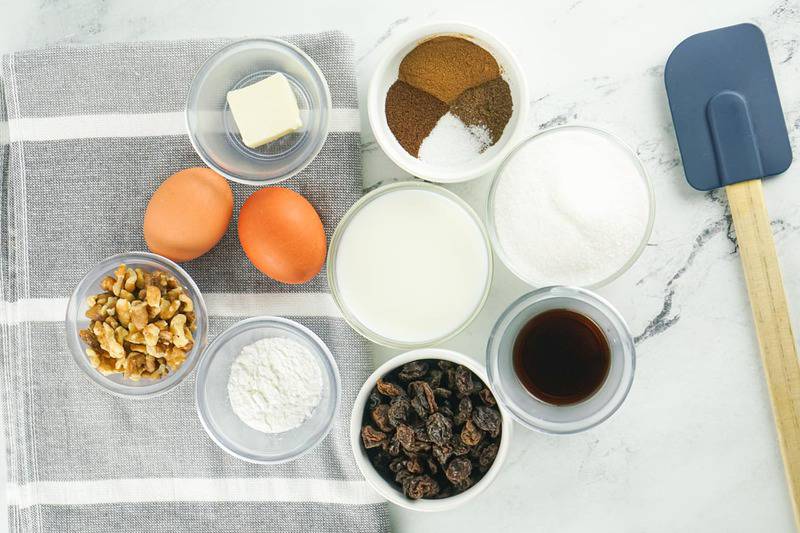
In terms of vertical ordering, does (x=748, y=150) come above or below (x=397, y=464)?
above

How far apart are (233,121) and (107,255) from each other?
318 millimetres

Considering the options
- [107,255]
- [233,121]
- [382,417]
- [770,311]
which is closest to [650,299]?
[770,311]

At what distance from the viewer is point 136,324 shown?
1.06 m

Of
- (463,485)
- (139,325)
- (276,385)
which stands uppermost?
(139,325)

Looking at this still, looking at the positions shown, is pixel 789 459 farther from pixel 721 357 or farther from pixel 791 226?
pixel 791 226

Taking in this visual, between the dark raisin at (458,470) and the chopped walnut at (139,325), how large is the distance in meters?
0.46

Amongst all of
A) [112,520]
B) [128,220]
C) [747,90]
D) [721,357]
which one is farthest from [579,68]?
[112,520]

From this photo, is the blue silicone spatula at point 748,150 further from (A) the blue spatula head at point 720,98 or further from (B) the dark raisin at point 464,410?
(B) the dark raisin at point 464,410

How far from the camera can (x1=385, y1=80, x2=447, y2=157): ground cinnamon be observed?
1144mm

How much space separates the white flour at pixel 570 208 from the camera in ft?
3.54

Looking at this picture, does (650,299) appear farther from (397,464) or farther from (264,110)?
(264,110)

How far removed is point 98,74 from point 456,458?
2.89 feet

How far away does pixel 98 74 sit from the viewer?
119cm

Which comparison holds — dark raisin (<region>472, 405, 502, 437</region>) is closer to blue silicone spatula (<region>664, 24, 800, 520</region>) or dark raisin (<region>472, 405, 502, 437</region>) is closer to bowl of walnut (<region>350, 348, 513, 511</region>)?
bowl of walnut (<region>350, 348, 513, 511</region>)
